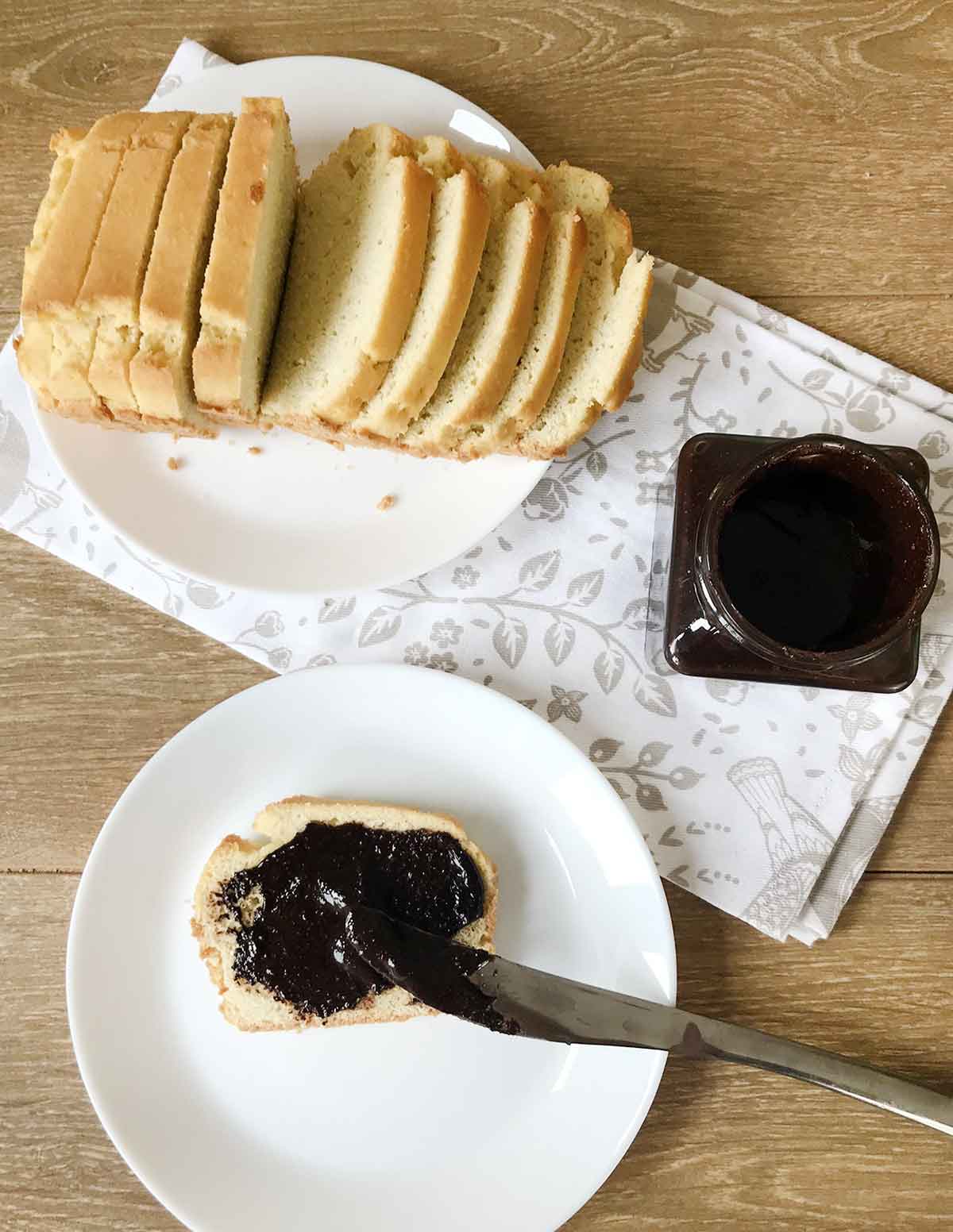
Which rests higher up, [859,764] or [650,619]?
[650,619]

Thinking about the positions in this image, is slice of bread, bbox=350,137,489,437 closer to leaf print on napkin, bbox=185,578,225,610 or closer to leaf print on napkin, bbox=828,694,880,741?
leaf print on napkin, bbox=185,578,225,610

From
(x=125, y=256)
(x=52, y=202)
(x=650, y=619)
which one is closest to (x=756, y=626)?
(x=650, y=619)

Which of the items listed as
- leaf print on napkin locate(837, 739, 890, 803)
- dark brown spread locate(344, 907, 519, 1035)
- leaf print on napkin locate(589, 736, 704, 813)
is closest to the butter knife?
dark brown spread locate(344, 907, 519, 1035)

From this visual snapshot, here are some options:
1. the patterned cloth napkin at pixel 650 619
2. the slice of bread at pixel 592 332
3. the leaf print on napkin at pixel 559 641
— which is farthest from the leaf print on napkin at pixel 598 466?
the leaf print on napkin at pixel 559 641

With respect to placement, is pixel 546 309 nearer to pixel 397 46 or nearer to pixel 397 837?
pixel 397 46

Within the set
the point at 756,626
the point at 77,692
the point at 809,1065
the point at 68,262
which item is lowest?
the point at 809,1065

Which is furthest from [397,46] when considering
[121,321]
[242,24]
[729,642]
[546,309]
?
[729,642]

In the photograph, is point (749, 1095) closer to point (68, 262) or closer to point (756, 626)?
point (756, 626)
